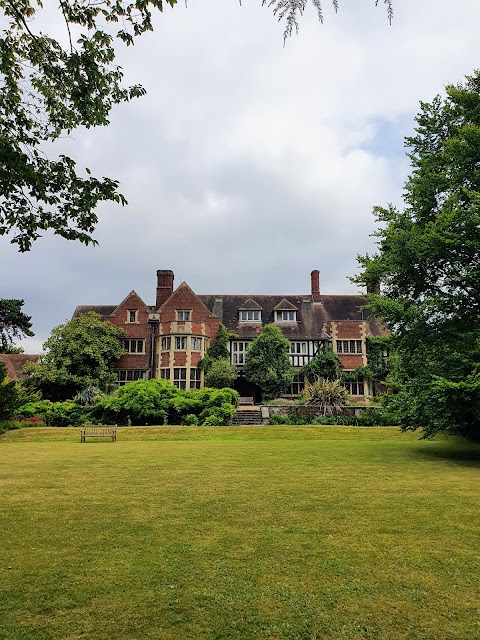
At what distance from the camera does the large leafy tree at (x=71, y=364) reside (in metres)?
34.7

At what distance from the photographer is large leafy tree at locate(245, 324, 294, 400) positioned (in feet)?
120

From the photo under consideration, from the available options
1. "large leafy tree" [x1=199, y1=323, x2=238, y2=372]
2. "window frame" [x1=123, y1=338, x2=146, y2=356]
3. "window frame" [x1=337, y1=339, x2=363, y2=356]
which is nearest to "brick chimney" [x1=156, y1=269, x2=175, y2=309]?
"window frame" [x1=123, y1=338, x2=146, y2=356]

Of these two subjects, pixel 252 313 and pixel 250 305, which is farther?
pixel 252 313

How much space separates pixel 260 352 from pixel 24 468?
2567cm

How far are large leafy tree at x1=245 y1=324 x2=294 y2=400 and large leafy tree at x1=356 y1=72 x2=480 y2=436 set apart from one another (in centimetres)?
1932

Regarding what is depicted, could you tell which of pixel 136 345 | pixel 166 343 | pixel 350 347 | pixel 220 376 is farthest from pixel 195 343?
pixel 350 347

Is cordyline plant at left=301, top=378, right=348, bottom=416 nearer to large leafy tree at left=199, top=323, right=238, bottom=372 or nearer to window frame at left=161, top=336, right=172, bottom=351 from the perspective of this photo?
large leafy tree at left=199, top=323, right=238, bottom=372

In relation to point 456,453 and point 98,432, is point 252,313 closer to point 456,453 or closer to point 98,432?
point 98,432

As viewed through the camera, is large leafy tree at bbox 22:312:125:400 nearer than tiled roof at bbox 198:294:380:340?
Yes

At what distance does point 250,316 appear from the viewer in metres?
42.1

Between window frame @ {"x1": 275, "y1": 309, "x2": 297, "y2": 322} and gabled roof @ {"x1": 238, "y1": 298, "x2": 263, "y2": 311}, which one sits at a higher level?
gabled roof @ {"x1": 238, "y1": 298, "x2": 263, "y2": 311}

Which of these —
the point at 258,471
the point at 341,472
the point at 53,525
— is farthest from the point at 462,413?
the point at 53,525

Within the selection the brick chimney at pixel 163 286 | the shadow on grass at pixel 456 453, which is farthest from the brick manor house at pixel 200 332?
the shadow on grass at pixel 456 453

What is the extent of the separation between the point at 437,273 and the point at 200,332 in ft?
81.5
